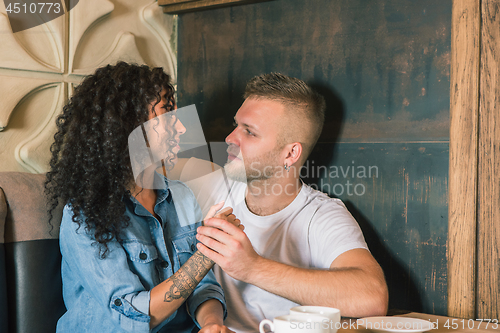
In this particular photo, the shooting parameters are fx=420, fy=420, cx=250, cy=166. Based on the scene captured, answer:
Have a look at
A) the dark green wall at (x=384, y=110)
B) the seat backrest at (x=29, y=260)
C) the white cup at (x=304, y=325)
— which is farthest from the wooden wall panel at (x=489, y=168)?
the seat backrest at (x=29, y=260)

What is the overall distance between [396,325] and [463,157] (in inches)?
28.4

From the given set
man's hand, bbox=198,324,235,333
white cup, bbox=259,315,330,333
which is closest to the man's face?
man's hand, bbox=198,324,235,333

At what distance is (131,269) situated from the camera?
1.32 m

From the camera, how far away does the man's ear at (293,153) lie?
1.87 m

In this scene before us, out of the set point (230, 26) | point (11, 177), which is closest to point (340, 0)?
point (230, 26)

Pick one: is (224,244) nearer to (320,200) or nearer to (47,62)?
(320,200)

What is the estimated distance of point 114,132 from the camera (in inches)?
52.9

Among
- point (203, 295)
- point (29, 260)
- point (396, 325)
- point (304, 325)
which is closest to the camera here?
point (304, 325)

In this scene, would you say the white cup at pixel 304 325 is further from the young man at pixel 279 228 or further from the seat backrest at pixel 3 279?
the seat backrest at pixel 3 279

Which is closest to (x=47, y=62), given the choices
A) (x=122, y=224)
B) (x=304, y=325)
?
(x=122, y=224)

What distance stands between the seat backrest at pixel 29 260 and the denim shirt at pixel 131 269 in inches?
2.0

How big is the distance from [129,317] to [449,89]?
1371mm

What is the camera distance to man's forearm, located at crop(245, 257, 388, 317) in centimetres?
135

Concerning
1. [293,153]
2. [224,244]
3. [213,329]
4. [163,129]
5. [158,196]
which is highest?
[163,129]
